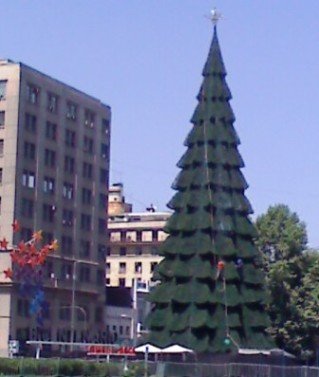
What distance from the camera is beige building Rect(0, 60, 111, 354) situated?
310 ft

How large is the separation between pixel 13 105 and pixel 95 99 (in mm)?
15762

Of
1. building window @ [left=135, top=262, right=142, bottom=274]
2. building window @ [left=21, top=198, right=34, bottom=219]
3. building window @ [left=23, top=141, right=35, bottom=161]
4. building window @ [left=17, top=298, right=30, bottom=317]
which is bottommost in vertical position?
building window @ [left=17, top=298, right=30, bottom=317]

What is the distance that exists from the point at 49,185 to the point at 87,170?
24.9 feet

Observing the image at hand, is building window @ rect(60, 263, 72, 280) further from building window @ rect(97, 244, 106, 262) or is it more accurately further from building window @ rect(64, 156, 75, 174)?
building window @ rect(64, 156, 75, 174)

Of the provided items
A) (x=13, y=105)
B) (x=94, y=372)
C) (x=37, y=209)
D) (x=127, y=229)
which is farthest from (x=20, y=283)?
(x=127, y=229)

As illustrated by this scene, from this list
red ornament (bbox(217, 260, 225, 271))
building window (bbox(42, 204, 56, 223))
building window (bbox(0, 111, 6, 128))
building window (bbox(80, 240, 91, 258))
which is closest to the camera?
red ornament (bbox(217, 260, 225, 271))

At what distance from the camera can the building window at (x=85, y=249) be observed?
106m

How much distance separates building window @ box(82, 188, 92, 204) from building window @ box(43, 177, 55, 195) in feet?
19.7

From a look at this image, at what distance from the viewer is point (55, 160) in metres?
102

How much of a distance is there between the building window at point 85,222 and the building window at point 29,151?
11235mm

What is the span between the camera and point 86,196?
107 m

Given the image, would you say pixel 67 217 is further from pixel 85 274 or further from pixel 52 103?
pixel 52 103

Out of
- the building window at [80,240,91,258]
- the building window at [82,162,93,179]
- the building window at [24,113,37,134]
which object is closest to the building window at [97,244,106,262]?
the building window at [80,240,91,258]

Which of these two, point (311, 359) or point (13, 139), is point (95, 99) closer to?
point (13, 139)
